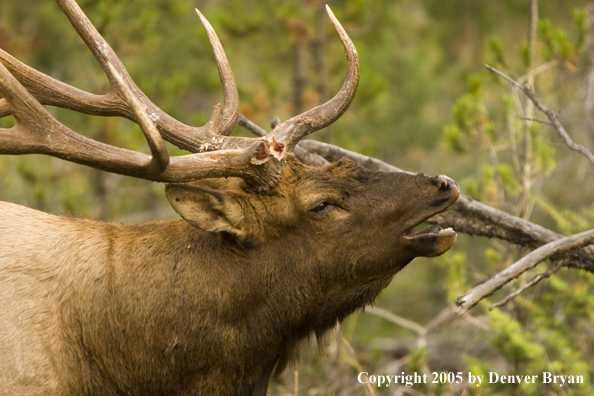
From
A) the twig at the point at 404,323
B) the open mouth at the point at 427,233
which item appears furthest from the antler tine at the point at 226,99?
the twig at the point at 404,323

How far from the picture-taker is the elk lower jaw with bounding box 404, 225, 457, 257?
11.8ft

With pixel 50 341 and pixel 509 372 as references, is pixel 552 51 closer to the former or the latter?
pixel 509 372

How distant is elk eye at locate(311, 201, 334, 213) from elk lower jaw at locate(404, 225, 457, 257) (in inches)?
17.7

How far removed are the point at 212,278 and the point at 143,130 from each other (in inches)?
36.9

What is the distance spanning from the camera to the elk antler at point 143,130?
128 inches

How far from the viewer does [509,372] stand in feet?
20.0

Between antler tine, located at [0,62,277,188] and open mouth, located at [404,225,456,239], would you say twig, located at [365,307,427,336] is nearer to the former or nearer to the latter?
open mouth, located at [404,225,456,239]

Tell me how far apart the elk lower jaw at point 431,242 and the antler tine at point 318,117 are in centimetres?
84

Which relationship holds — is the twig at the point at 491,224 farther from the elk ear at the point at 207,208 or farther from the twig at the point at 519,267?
the elk ear at the point at 207,208

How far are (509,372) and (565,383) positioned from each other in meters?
0.53

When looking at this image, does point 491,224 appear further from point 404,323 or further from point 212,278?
point 404,323

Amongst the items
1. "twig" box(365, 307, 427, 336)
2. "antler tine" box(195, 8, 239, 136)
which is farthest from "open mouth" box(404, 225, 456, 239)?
"twig" box(365, 307, 427, 336)

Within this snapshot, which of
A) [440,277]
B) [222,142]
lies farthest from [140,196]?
[222,142]

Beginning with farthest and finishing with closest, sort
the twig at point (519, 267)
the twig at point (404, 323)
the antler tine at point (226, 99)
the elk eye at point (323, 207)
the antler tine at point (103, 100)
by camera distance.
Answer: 1. the twig at point (404, 323)
2. the antler tine at point (226, 99)
3. the antler tine at point (103, 100)
4. the elk eye at point (323, 207)
5. the twig at point (519, 267)
